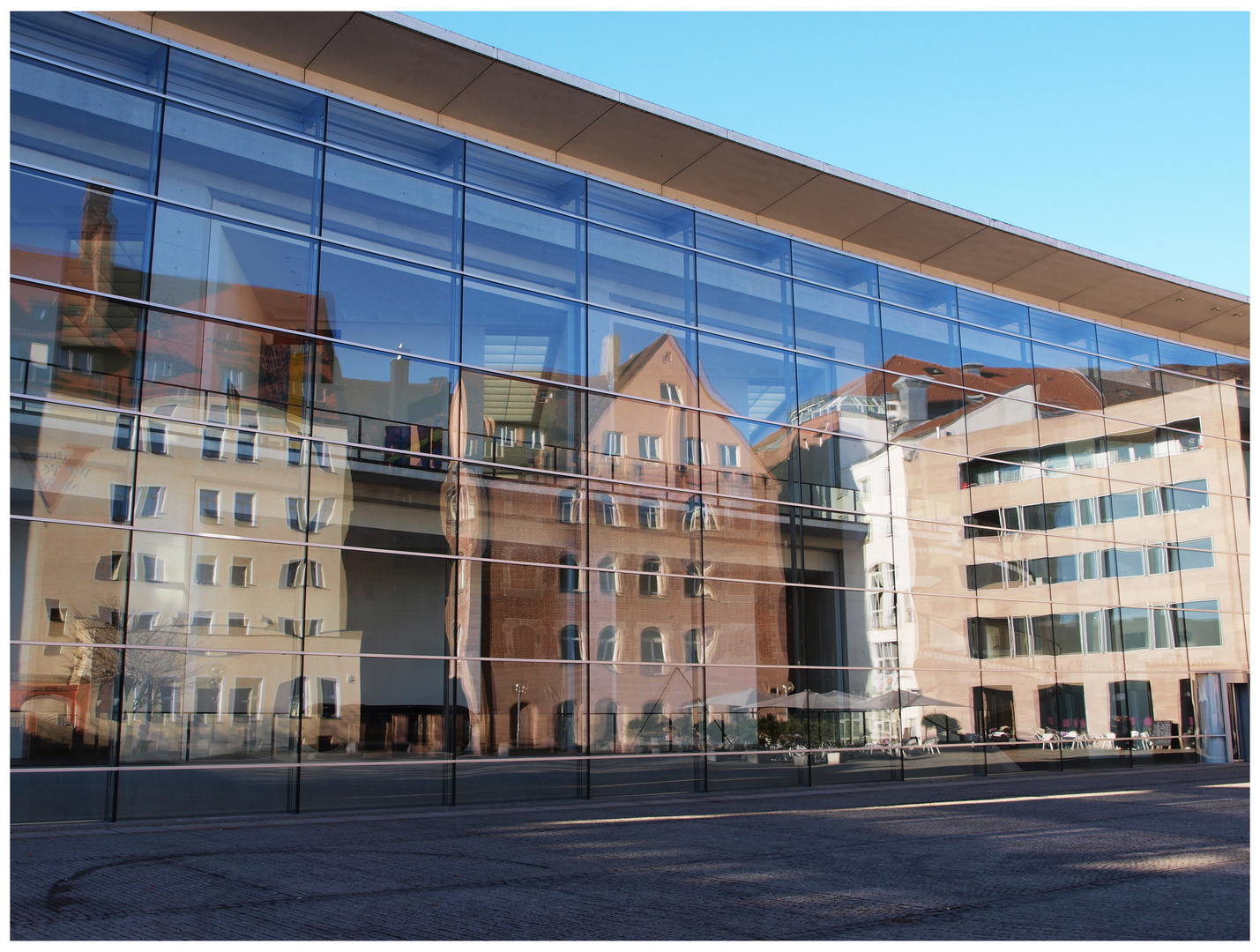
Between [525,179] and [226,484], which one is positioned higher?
[525,179]

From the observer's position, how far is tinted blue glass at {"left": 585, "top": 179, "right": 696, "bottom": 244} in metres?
20.3

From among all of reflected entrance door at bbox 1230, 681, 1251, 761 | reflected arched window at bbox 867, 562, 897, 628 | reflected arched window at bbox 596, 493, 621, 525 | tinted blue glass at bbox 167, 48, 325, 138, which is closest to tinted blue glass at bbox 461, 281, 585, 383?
reflected arched window at bbox 596, 493, 621, 525

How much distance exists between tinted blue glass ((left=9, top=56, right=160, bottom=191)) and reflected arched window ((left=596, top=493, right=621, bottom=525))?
335 inches

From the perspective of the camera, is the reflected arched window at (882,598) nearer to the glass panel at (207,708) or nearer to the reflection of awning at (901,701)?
the reflection of awning at (901,701)

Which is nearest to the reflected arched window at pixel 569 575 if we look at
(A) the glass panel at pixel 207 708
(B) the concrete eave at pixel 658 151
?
(A) the glass panel at pixel 207 708

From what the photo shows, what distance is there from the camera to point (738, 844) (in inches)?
480

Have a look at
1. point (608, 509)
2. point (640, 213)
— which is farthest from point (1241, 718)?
point (640, 213)

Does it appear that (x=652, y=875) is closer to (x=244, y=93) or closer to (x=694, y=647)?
(x=694, y=647)

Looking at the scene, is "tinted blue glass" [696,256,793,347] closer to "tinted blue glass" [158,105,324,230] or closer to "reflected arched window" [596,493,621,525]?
"reflected arched window" [596,493,621,525]

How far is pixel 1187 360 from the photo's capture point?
1160 inches

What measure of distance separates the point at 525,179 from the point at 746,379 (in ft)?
18.4

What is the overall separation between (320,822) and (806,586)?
10.3 metres

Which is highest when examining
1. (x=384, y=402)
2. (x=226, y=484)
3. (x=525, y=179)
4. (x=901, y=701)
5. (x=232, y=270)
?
(x=525, y=179)

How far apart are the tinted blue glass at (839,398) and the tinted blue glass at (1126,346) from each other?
7.85m
